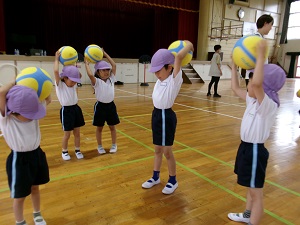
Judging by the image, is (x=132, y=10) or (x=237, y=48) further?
(x=132, y=10)

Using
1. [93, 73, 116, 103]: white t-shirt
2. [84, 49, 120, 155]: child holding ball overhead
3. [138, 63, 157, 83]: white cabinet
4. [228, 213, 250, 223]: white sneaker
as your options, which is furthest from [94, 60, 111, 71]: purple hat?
[138, 63, 157, 83]: white cabinet

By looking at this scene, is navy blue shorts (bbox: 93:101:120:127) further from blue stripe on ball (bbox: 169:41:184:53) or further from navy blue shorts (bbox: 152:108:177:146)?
blue stripe on ball (bbox: 169:41:184:53)

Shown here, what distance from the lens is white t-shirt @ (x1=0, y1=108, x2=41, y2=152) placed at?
4.97 ft

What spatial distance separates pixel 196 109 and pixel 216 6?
10.8 meters

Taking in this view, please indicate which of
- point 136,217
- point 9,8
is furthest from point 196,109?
point 9,8

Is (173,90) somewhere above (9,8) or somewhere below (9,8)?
below

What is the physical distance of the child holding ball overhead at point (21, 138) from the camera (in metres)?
1.44

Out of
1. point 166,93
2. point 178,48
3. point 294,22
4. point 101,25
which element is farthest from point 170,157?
point 294,22

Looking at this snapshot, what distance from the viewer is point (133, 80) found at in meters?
11.5

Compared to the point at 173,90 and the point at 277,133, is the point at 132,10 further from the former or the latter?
the point at 173,90

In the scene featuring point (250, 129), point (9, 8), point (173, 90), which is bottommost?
point (250, 129)

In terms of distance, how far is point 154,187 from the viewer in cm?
236

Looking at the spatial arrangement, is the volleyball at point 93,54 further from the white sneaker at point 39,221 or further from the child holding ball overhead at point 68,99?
the white sneaker at point 39,221

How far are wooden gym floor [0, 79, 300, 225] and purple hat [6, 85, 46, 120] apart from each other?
0.86m
